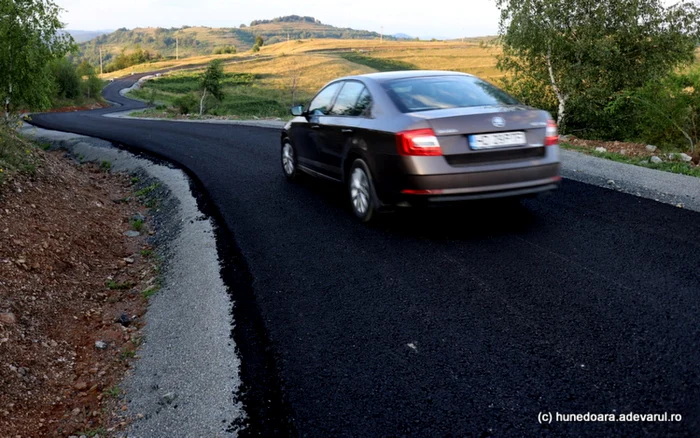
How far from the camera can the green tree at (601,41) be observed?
17828 mm

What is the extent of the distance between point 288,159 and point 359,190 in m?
2.93

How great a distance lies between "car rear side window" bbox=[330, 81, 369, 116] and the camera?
250 inches

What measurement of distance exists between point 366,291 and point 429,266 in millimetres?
754

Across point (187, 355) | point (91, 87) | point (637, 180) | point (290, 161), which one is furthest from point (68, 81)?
point (187, 355)

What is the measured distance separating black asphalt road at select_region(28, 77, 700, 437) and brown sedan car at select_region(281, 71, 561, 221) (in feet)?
1.70

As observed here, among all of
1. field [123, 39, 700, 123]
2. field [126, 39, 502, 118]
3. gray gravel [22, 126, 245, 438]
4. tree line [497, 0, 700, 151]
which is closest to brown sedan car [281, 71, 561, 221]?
gray gravel [22, 126, 245, 438]

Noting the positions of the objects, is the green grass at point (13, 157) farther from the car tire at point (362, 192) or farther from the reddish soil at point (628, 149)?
the reddish soil at point (628, 149)

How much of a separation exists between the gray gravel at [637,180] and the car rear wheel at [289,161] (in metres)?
4.22

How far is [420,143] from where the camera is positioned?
528cm

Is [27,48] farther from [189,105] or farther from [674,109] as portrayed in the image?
[189,105]

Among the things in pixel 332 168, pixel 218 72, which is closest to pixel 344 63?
pixel 218 72

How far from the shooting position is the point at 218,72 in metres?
48.6

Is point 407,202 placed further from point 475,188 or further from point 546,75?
point 546,75

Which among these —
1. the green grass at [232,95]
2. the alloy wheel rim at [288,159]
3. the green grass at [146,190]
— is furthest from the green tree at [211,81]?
the alloy wheel rim at [288,159]
